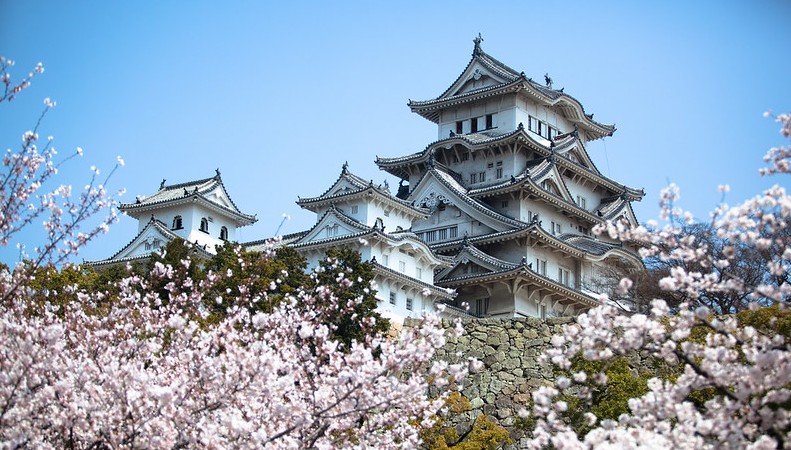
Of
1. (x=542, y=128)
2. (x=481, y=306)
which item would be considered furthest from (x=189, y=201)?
(x=542, y=128)

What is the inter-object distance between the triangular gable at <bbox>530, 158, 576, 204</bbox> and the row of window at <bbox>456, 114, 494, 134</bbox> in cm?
Answer: 418

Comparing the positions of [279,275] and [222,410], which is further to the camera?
[279,275]

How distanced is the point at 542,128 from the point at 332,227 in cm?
1470

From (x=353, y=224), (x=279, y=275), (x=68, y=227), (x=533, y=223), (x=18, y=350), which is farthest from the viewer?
(x=533, y=223)

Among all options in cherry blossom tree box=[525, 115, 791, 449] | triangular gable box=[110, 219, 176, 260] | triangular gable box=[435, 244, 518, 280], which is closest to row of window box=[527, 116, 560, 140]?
triangular gable box=[435, 244, 518, 280]

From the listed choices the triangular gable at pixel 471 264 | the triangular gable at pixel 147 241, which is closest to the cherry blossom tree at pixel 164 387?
the triangular gable at pixel 471 264

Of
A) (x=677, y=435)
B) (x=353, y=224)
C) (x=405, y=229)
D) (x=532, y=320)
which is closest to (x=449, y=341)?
(x=532, y=320)

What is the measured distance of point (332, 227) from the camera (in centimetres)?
3781

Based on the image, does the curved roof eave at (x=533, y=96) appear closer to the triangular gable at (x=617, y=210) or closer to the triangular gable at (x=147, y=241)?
the triangular gable at (x=617, y=210)

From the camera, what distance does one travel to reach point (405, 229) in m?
40.0

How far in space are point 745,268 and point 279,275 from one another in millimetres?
15973

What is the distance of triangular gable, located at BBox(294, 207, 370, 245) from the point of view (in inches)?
1462

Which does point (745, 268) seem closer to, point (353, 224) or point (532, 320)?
point (532, 320)

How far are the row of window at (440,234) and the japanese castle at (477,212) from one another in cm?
7
